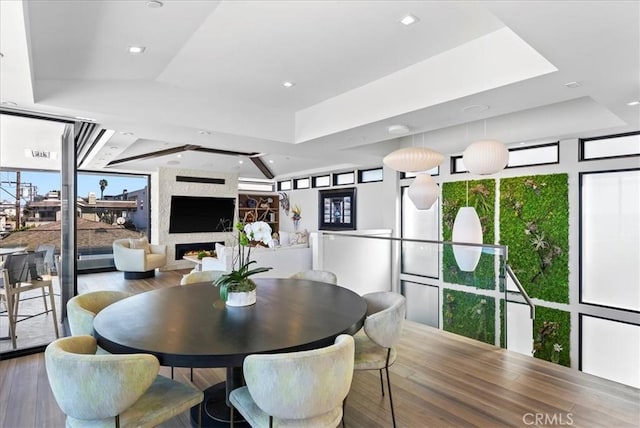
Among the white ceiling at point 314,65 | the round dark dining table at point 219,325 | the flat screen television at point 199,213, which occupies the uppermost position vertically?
the white ceiling at point 314,65

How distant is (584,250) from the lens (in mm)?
5207

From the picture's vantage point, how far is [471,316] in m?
4.29

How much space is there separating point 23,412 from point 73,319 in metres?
1.06

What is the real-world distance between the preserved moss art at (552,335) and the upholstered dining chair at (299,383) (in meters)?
5.28

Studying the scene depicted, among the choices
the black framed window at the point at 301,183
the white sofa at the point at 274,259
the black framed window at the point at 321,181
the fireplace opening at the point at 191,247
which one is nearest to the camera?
the white sofa at the point at 274,259

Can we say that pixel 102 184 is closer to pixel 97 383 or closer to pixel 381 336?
pixel 97 383

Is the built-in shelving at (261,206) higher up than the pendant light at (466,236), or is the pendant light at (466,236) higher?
the built-in shelving at (261,206)

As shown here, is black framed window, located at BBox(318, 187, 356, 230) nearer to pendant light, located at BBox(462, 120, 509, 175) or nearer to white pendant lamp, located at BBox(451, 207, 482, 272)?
white pendant lamp, located at BBox(451, 207, 482, 272)

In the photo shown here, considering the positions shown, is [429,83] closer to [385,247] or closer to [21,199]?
[385,247]

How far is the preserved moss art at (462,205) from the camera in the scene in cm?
478

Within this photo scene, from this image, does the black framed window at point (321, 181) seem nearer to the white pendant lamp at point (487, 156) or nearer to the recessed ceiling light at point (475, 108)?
the white pendant lamp at point (487, 156)

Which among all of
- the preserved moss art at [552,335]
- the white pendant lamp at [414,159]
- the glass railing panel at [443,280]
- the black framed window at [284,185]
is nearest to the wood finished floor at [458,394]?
the glass railing panel at [443,280]

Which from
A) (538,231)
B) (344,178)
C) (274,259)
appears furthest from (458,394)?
(344,178)

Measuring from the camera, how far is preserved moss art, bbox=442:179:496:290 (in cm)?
478
